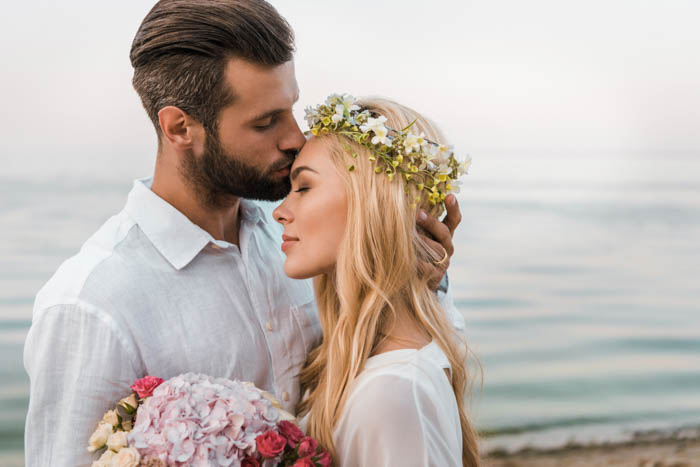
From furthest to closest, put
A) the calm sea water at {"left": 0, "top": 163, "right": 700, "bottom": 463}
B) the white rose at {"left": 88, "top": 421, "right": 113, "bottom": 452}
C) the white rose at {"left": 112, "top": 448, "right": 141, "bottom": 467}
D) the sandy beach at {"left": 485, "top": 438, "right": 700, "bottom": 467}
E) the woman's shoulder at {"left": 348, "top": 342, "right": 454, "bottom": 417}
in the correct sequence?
1. the calm sea water at {"left": 0, "top": 163, "right": 700, "bottom": 463}
2. the sandy beach at {"left": 485, "top": 438, "right": 700, "bottom": 467}
3. the woman's shoulder at {"left": 348, "top": 342, "right": 454, "bottom": 417}
4. the white rose at {"left": 88, "top": 421, "right": 113, "bottom": 452}
5. the white rose at {"left": 112, "top": 448, "right": 141, "bottom": 467}

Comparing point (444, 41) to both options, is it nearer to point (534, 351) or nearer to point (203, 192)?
point (534, 351)

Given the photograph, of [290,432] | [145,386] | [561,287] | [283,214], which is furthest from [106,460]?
[561,287]

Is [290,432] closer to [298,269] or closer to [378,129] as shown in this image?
[298,269]

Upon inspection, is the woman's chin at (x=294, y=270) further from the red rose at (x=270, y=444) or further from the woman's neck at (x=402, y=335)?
the red rose at (x=270, y=444)

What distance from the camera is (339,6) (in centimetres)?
534

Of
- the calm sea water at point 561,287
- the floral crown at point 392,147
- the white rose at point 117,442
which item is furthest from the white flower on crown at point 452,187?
the calm sea water at point 561,287

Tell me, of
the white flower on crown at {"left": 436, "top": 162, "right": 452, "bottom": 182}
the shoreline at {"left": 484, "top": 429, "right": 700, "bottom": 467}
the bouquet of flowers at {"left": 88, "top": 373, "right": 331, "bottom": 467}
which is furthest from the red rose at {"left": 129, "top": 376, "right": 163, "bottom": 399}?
the shoreline at {"left": 484, "top": 429, "right": 700, "bottom": 467}

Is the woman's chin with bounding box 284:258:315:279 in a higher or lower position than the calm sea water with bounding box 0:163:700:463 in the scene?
higher

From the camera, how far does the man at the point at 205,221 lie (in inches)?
70.3

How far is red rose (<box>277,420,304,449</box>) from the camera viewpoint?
157cm

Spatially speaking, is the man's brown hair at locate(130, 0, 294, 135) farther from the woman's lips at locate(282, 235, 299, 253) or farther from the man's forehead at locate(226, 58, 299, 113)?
the woman's lips at locate(282, 235, 299, 253)

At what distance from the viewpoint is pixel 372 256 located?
1.82 m

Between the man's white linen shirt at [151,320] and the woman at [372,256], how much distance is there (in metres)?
0.19

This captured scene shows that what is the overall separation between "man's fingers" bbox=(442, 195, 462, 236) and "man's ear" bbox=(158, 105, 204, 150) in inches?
28.6
